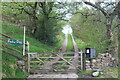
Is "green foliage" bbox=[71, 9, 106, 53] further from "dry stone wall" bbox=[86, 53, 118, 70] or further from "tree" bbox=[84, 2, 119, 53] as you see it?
"dry stone wall" bbox=[86, 53, 118, 70]

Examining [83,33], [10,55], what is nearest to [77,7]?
[83,33]

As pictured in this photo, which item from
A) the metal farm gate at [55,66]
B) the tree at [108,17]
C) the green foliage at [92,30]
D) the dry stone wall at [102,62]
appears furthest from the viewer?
the tree at [108,17]

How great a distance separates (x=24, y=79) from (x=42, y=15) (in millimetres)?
4381

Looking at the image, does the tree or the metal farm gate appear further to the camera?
the tree

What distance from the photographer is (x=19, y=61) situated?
15.0 feet

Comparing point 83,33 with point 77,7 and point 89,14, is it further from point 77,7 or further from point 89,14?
point 77,7

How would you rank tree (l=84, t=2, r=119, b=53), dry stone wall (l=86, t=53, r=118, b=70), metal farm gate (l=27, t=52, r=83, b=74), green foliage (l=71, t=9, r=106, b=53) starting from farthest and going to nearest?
tree (l=84, t=2, r=119, b=53) → green foliage (l=71, t=9, r=106, b=53) → dry stone wall (l=86, t=53, r=118, b=70) → metal farm gate (l=27, t=52, r=83, b=74)

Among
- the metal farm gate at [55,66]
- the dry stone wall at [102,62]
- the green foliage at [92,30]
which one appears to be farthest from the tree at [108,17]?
the metal farm gate at [55,66]

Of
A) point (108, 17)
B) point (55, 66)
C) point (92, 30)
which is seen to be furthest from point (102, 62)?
point (108, 17)

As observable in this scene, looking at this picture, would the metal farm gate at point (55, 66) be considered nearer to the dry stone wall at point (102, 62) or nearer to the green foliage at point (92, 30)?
the dry stone wall at point (102, 62)

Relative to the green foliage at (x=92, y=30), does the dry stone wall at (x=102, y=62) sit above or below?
below

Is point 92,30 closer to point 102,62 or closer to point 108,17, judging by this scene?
point 108,17

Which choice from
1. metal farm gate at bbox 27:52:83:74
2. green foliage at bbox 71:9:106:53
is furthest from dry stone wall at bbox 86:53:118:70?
metal farm gate at bbox 27:52:83:74

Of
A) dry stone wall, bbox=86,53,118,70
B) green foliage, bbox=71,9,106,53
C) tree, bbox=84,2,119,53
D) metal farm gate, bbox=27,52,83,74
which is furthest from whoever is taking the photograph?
tree, bbox=84,2,119,53
